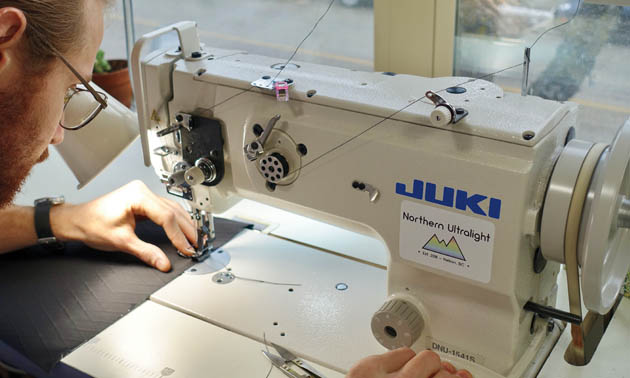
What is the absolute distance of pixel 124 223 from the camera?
190cm

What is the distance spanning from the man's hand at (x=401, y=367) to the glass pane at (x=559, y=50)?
106 cm

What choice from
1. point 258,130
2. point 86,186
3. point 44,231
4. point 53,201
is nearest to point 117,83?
point 86,186

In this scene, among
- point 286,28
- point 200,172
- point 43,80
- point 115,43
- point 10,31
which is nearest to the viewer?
point 10,31

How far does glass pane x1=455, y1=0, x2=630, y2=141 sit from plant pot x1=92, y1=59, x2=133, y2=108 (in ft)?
5.30

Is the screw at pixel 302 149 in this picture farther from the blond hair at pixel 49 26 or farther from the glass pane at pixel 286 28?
the glass pane at pixel 286 28

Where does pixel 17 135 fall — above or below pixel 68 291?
above

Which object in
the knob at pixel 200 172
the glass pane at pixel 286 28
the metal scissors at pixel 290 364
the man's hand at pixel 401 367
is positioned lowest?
the glass pane at pixel 286 28

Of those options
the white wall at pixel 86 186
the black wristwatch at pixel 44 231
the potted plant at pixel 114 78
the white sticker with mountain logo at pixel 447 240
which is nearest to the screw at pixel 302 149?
the white sticker with mountain logo at pixel 447 240

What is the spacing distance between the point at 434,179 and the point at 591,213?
0.29 metres

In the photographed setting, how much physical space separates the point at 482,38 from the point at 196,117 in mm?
1128

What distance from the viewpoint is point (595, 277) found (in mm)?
1192

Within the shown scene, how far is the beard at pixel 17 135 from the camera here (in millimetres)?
1037

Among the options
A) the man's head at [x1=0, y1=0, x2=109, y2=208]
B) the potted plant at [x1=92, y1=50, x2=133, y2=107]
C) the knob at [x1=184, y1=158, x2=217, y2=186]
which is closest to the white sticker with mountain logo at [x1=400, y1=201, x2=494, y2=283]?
the knob at [x1=184, y1=158, x2=217, y2=186]

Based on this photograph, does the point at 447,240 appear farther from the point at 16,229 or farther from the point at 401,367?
the point at 16,229
